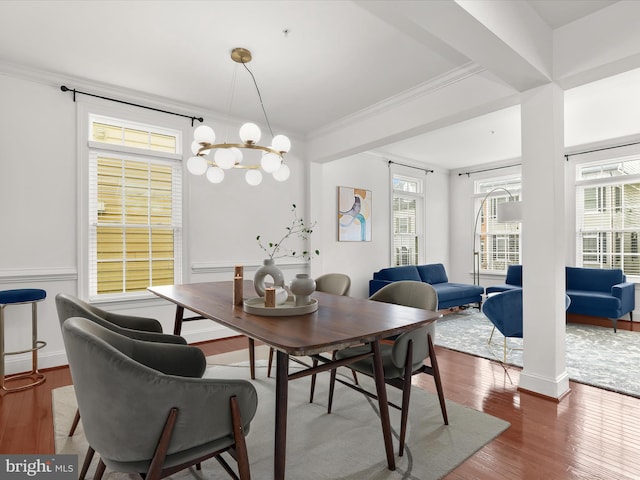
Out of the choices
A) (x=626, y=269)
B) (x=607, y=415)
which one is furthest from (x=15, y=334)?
(x=626, y=269)

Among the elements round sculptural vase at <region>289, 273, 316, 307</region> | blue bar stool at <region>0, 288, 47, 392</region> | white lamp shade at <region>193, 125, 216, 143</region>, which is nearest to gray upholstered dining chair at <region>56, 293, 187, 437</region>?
round sculptural vase at <region>289, 273, 316, 307</region>

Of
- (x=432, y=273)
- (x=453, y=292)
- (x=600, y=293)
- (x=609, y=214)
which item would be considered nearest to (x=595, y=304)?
(x=600, y=293)

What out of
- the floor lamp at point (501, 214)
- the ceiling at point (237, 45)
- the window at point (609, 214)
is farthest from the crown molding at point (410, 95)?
the window at point (609, 214)

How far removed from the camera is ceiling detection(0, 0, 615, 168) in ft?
8.07

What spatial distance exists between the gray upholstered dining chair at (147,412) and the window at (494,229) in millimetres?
6735

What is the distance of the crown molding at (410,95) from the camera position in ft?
10.5

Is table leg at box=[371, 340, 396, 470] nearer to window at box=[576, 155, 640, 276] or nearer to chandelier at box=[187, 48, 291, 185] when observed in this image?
chandelier at box=[187, 48, 291, 185]

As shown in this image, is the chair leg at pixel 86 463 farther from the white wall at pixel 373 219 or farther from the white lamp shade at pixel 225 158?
the white wall at pixel 373 219

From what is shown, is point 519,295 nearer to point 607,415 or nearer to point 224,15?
point 607,415

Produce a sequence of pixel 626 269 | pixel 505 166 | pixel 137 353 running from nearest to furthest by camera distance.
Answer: pixel 137 353
pixel 626 269
pixel 505 166

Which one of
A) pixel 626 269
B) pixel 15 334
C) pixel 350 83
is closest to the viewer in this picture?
pixel 15 334

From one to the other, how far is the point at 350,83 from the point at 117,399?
3326 millimetres

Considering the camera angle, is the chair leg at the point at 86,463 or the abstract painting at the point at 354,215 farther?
the abstract painting at the point at 354,215

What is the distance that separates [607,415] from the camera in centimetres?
248
